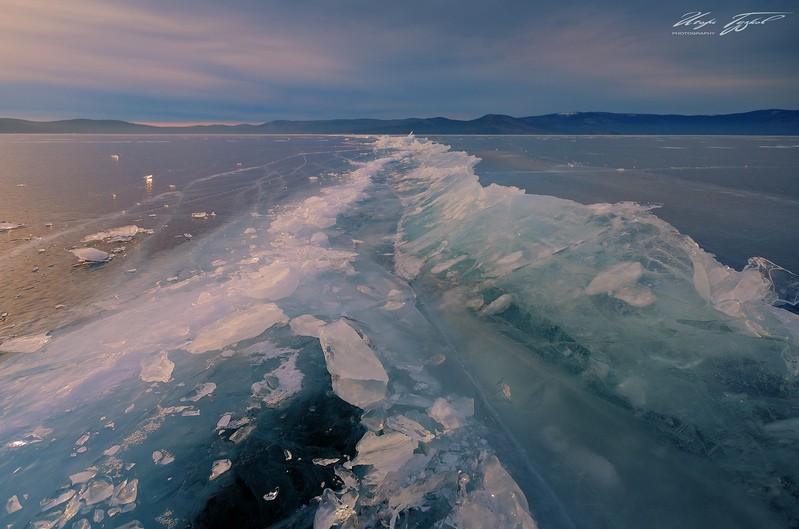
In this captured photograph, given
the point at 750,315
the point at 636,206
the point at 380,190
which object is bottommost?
the point at 380,190

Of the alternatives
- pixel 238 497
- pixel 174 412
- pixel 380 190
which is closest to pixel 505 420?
pixel 238 497

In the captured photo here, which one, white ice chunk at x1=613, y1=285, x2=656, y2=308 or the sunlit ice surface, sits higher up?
white ice chunk at x1=613, y1=285, x2=656, y2=308

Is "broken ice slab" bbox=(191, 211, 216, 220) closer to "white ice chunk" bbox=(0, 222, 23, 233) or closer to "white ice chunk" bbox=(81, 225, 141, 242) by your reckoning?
"white ice chunk" bbox=(81, 225, 141, 242)

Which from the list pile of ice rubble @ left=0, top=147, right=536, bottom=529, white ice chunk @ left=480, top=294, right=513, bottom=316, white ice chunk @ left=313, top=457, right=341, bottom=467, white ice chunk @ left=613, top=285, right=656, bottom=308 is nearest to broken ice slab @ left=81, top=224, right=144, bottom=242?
pile of ice rubble @ left=0, top=147, right=536, bottom=529

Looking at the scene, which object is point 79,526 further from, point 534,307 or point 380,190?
point 380,190

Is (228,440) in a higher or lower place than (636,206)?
lower

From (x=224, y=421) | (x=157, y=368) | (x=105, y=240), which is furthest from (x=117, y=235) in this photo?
(x=224, y=421)

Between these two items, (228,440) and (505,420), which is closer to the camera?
(228,440)
